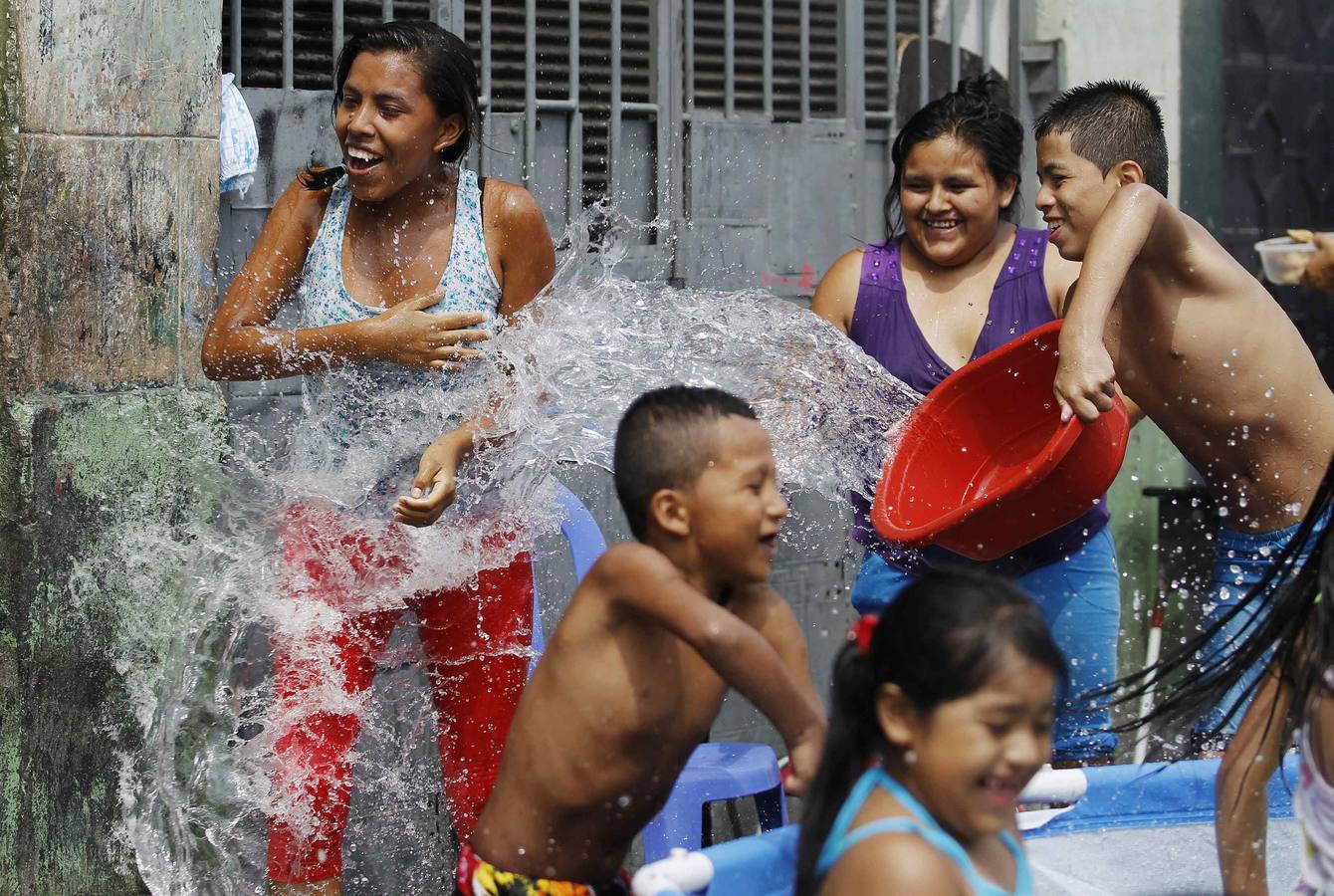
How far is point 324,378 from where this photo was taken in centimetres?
374

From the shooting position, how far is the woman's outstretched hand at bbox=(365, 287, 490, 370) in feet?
11.7

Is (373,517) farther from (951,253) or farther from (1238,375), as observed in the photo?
(1238,375)

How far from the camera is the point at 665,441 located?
2.74 m

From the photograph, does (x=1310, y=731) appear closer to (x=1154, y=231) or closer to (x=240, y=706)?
(x=1154, y=231)

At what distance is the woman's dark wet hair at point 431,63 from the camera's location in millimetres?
3752

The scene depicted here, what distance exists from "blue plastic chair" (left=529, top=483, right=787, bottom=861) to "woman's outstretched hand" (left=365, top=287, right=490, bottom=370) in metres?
0.57

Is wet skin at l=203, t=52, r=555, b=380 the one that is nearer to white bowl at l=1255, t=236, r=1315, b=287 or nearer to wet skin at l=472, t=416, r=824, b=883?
wet skin at l=472, t=416, r=824, b=883

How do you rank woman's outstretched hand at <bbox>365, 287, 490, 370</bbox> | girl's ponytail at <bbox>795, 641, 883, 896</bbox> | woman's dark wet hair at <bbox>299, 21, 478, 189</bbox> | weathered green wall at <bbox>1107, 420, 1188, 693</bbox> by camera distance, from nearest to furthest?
girl's ponytail at <bbox>795, 641, 883, 896</bbox>, woman's outstretched hand at <bbox>365, 287, 490, 370</bbox>, woman's dark wet hair at <bbox>299, 21, 478, 189</bbox>, weathered green wall at <bbox>1107, 420, 1188, 693</bbox>

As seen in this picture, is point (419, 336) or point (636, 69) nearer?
point (419, 336)

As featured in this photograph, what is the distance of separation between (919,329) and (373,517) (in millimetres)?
1451

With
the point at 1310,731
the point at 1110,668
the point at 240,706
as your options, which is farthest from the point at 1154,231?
the point at 240,706

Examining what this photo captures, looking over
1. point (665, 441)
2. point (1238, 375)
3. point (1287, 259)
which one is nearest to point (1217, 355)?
point (1238, 375)

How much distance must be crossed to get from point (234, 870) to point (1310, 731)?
2.52 meters

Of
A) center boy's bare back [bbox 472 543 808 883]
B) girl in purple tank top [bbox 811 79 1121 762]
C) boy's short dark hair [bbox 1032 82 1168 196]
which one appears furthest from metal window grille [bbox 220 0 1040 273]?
center boy's bare back [bbox 472 543 808 883]
